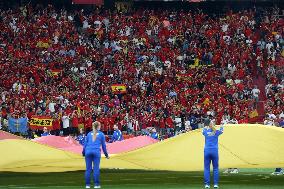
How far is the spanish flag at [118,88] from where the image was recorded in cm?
4425

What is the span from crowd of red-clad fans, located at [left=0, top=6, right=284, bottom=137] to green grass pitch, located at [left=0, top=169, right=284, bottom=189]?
12.0m

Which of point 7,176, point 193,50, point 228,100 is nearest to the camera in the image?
point 7,176

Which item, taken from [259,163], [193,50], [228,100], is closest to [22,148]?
[259,163]

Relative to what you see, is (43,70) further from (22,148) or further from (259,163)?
(259,163)

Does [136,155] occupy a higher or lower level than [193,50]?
lower

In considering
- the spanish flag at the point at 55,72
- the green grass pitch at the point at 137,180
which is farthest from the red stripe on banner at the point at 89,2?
the green grass pitch at the point at 137,180

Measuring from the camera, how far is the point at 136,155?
26.0 metres

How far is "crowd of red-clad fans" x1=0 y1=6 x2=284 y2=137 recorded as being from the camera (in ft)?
137

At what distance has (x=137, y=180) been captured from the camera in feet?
81.5

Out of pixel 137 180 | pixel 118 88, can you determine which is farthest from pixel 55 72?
pixel 137 180

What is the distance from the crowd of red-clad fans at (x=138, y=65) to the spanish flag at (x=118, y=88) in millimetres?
260

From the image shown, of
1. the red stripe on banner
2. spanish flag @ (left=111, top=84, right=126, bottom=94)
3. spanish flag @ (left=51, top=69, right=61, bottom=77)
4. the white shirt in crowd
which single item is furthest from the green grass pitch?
the red stripe on banner

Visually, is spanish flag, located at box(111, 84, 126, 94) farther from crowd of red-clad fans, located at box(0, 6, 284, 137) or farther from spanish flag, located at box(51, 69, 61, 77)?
spanish flag, located at box(51, 69, 61, 77)

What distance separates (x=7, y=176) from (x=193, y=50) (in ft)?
78.6
